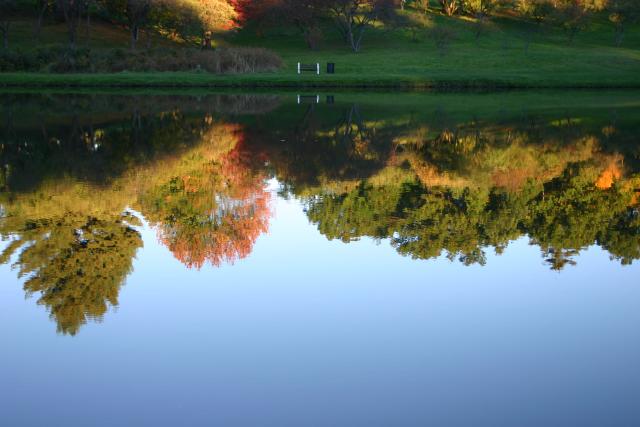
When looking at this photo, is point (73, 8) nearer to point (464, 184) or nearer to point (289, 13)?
point (289, 13)

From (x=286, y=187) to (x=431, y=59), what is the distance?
173 ft

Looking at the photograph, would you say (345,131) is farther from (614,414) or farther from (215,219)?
(614,414)

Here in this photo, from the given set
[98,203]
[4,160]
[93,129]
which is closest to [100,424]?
[98,203]

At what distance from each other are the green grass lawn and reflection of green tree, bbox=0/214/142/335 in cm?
3846

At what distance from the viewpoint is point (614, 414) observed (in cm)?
769

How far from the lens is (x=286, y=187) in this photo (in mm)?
19797

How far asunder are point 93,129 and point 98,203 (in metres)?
13.3

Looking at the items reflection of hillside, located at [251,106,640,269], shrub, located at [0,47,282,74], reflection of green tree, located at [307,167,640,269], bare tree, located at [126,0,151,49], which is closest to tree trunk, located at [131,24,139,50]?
bare tree, located at [126,0,151,49]

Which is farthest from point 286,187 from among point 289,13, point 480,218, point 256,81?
point 289,13

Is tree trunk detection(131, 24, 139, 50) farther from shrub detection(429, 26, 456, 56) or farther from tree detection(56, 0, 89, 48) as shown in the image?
shrub detection(429, 26, 456, 56)

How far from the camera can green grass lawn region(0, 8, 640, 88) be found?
2140 inches

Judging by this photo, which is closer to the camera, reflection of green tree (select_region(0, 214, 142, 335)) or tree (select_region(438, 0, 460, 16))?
reflection of green tree (select_region(0, 214, 142, 335))

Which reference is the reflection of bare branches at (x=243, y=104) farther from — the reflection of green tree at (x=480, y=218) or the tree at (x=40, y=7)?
the tree at (x=40, y=7)

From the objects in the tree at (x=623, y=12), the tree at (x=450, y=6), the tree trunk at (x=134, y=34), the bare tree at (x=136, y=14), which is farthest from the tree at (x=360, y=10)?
the tree at (x=623, y=12)
